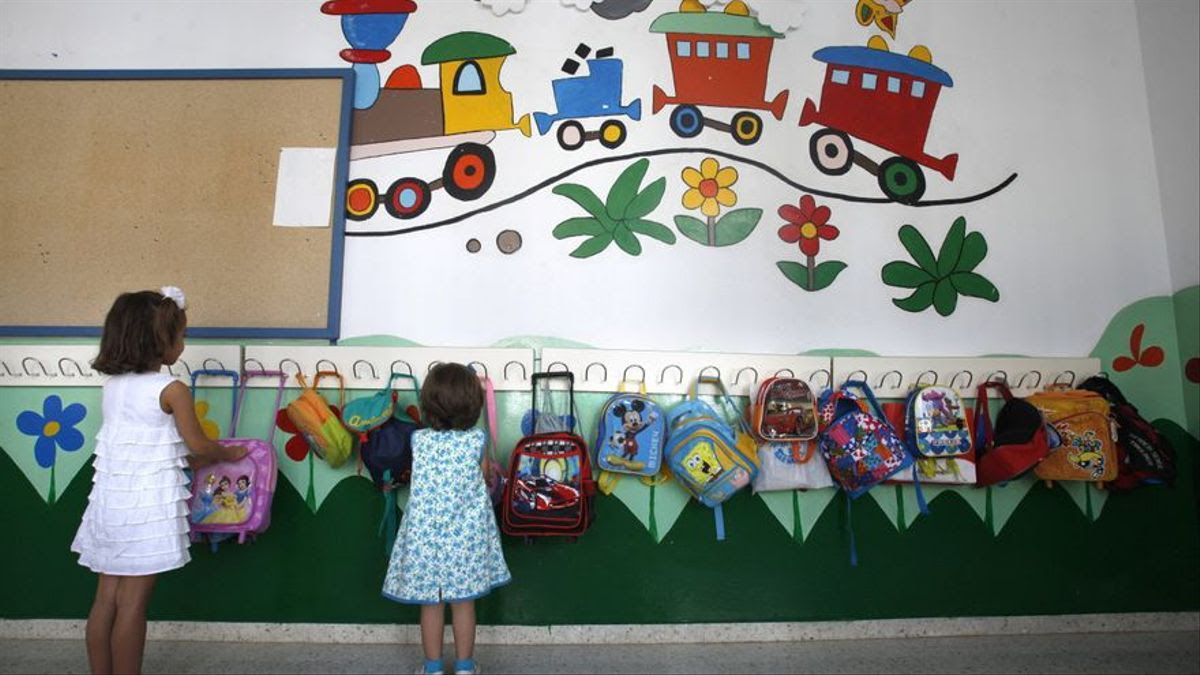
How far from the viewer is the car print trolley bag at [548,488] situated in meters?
2.11

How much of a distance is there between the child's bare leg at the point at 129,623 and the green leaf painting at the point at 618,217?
162 centimetres

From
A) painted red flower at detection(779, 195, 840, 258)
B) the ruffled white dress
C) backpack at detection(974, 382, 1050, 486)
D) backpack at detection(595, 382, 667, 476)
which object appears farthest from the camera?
painted red flower at detection(779, 195, 840, 258)

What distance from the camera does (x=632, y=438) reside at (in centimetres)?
223

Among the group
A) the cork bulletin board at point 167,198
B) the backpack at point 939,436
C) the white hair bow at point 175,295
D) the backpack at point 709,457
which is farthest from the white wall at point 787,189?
the white hair bow at point 175,295

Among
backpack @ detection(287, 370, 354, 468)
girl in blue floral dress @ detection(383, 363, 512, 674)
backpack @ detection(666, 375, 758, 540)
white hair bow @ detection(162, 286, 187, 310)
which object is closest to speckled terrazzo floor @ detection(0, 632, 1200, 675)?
girl in blue floral dress @ detection(383, 363, 512, 674)

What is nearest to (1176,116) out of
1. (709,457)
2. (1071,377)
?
(1071,377)

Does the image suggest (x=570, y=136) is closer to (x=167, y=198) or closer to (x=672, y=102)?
(x=672, y=102)

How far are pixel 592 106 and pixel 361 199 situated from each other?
901mm

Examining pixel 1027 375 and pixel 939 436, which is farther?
pixel 1027 375

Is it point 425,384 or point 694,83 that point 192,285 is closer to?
point 425,384

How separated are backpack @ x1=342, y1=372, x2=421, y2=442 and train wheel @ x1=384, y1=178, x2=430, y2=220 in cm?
65

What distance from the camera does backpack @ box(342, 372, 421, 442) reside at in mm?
2164

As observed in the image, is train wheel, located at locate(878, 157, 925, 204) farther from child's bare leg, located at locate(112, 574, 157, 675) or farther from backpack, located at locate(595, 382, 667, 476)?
child's bare leg, located at locate(112, 574, 157, 675)

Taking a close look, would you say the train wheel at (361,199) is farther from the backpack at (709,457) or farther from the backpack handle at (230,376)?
the backpack at (709,457)
